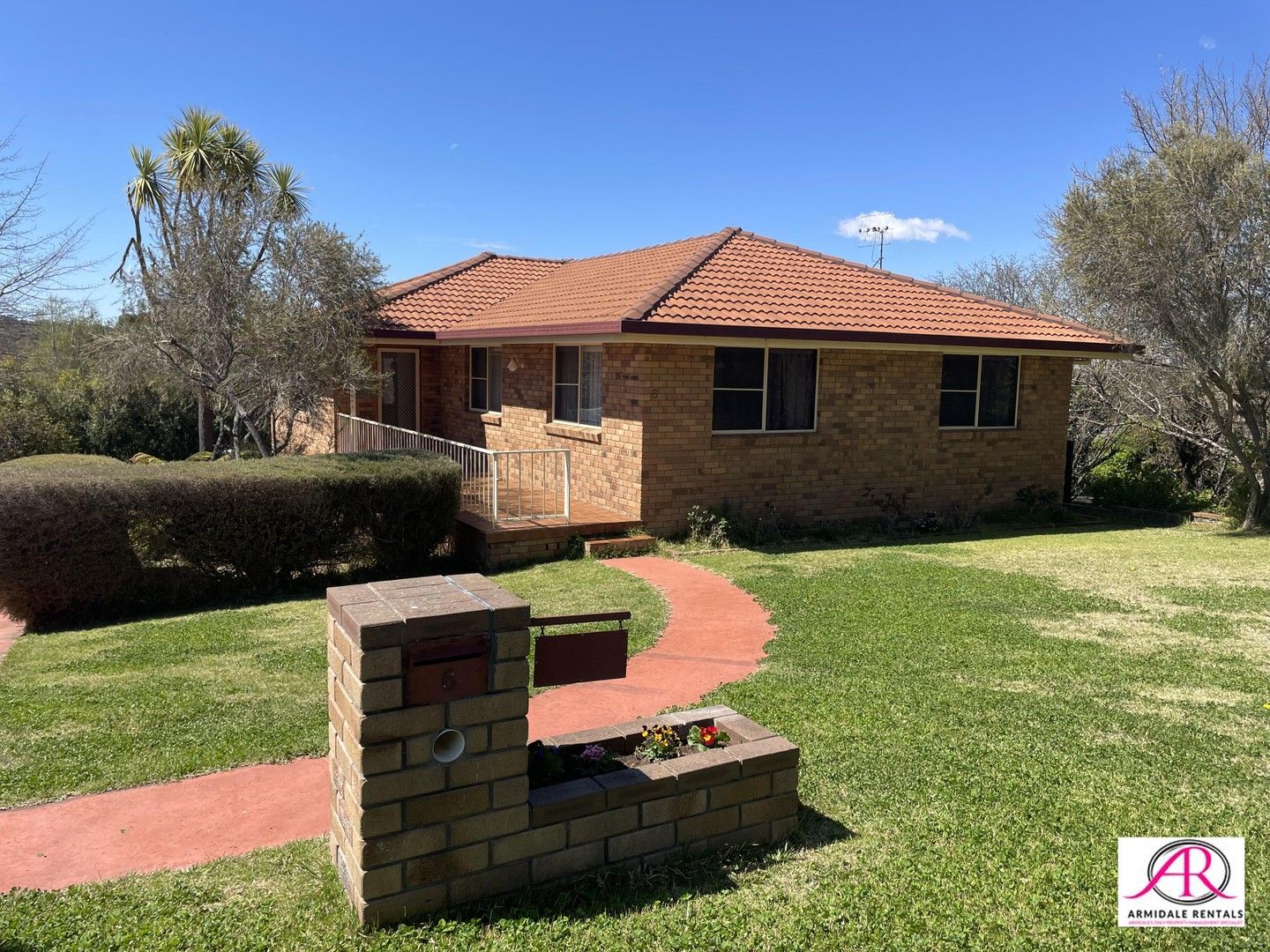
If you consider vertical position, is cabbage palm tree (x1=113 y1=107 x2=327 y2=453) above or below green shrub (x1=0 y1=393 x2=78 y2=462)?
above

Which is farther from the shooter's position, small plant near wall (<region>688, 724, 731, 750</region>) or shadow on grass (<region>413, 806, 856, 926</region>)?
small plant near wall (<region>688, 724, 731, 750</region>)

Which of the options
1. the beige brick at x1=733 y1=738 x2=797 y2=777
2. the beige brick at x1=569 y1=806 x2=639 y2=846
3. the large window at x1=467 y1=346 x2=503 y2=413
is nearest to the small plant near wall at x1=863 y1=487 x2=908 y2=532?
the large window at x1=467 y1=346 x2=503 y2=413

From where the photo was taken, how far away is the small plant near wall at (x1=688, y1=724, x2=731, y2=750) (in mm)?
4223

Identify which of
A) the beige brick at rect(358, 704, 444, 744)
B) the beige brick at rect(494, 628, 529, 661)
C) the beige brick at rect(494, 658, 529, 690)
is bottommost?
the beige brick at rect(358, 704, 444, 744)

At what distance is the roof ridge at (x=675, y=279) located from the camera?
11586mm

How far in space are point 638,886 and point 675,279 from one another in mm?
10346

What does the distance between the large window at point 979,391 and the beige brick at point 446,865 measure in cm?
1226

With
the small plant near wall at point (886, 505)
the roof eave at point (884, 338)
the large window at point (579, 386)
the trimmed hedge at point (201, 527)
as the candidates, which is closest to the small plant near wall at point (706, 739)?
the trimmed hedge at point (201, 527)

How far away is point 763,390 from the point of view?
1279 centimetres

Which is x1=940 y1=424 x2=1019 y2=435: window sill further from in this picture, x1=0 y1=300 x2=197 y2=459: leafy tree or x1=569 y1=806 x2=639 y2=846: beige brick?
x1=0 y1=300 x2=197 y2=459: leafy tree

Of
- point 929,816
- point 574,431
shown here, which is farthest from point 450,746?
point 574,431

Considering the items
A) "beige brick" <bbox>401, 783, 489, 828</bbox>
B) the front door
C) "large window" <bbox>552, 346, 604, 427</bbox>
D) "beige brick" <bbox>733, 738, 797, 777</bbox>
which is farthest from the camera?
the front door

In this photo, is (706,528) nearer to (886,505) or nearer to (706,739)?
(886,505)

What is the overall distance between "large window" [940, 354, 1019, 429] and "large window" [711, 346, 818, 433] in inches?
98.9
